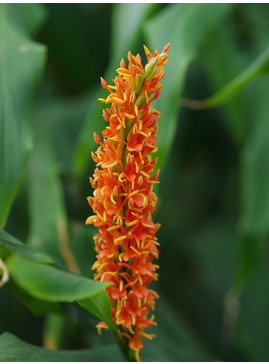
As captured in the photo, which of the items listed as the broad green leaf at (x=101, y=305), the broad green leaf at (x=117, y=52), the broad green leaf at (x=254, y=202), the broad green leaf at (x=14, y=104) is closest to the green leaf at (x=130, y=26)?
the broad green leaf at (x=117, y=52)

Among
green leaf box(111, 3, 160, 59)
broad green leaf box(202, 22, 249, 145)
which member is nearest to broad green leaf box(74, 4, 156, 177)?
green leaf box(111, 3, 160, 59)

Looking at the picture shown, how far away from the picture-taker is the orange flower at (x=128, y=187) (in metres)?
0.23

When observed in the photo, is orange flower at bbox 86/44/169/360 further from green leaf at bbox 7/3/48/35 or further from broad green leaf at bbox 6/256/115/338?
green leaf at bbox 7/3/48/35

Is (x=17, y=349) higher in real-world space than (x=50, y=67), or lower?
lower

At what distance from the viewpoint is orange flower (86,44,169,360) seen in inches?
9.1

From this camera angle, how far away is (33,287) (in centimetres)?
23

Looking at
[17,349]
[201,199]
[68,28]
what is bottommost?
[201,199]

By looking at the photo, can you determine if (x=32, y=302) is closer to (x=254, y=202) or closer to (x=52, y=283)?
(x=52, y=283)

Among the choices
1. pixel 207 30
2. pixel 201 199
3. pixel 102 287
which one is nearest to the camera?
pixel 102 287

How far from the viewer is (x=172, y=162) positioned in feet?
2.55

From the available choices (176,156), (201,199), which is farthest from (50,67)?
(201,199)

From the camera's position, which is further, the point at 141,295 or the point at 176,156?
the point at 176,156

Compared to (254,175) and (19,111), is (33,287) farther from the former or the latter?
(254,175)

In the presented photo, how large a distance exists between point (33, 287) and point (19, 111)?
0.20 m
